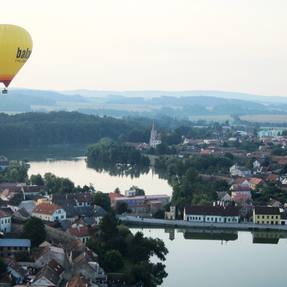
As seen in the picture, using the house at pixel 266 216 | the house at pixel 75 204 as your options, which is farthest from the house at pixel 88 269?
the house at pixel 266 216

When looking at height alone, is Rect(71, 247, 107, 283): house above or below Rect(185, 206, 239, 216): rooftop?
above

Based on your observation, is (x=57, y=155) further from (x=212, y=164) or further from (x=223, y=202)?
(x=223, y=202)

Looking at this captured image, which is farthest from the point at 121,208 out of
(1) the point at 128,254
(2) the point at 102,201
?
(1) the point at 128,254

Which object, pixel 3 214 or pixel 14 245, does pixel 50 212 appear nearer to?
pixel 3 214

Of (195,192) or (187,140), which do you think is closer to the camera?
(195,192)

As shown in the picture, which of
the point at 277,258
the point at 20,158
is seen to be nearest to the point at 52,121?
the point at 20,158

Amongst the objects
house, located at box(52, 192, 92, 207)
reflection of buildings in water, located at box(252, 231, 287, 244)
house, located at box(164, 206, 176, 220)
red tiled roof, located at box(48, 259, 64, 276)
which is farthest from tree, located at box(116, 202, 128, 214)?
red tiled roof, located at box(48, 259, 64, 276)

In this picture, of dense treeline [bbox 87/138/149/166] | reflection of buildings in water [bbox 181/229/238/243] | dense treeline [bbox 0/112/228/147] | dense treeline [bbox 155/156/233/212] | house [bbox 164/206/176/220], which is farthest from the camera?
dense treeline [bbox 0/112/228/147]

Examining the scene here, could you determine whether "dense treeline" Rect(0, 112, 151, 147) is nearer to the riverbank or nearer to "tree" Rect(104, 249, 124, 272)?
the riverbank
